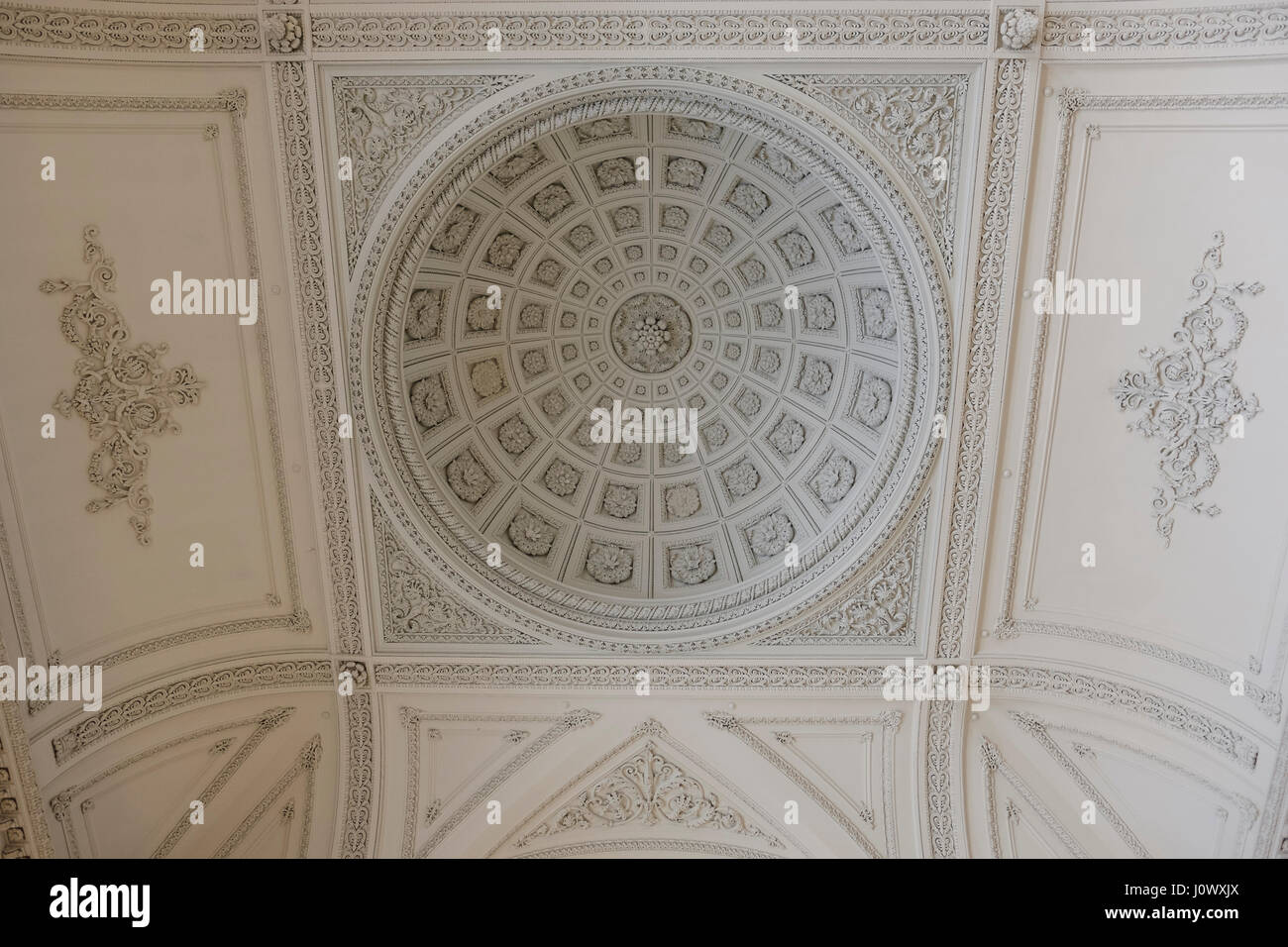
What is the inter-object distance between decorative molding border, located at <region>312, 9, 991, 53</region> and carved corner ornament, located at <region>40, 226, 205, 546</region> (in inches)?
109

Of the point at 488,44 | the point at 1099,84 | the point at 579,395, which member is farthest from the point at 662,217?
the point at 1099,84

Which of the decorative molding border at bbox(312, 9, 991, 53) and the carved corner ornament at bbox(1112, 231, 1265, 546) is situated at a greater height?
the decorative molding border at bbox(312, 9, 991, 53)

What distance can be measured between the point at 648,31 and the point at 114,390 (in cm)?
535

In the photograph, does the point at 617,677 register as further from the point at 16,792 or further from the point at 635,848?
the point at 16,792

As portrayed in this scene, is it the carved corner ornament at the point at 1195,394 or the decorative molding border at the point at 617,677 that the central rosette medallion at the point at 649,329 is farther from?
the carved corner ornament at the point at 1195,394

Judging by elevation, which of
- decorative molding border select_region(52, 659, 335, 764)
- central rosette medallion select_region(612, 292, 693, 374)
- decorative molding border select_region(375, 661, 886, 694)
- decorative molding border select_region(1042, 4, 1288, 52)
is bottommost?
decorative molding border select_region(375, 661, 886, 694)

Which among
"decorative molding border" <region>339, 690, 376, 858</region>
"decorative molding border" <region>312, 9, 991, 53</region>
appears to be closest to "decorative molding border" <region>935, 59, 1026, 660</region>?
"decorative molding border" <region>312, 9, 991, 53</region>

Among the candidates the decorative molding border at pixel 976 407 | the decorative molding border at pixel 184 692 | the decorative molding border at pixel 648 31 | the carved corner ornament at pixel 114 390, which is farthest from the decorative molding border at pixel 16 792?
the decorative molding border at pixel 976 407

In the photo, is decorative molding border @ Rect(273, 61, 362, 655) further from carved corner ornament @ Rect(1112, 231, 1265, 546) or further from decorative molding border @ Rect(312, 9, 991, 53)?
carved corner ornament @ Rect(1112, 231, 1265, 546)

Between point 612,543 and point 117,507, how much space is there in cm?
469

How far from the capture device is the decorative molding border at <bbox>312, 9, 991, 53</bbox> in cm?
877

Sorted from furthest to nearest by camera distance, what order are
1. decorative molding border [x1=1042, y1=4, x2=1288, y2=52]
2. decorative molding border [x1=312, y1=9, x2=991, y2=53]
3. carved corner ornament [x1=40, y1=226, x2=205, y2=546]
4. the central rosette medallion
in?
the central rosette medallion
carved corner ornament [x1=40, y1=226, x2=205, y2=546]
decorative molding border [x1=312, y1=9, x2=991, y2=53]
decorative molding border [x1=1042, y1=4, x2=1288, y2=52]

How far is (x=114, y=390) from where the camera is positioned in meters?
9.16

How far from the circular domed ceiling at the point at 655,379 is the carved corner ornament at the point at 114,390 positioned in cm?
196
